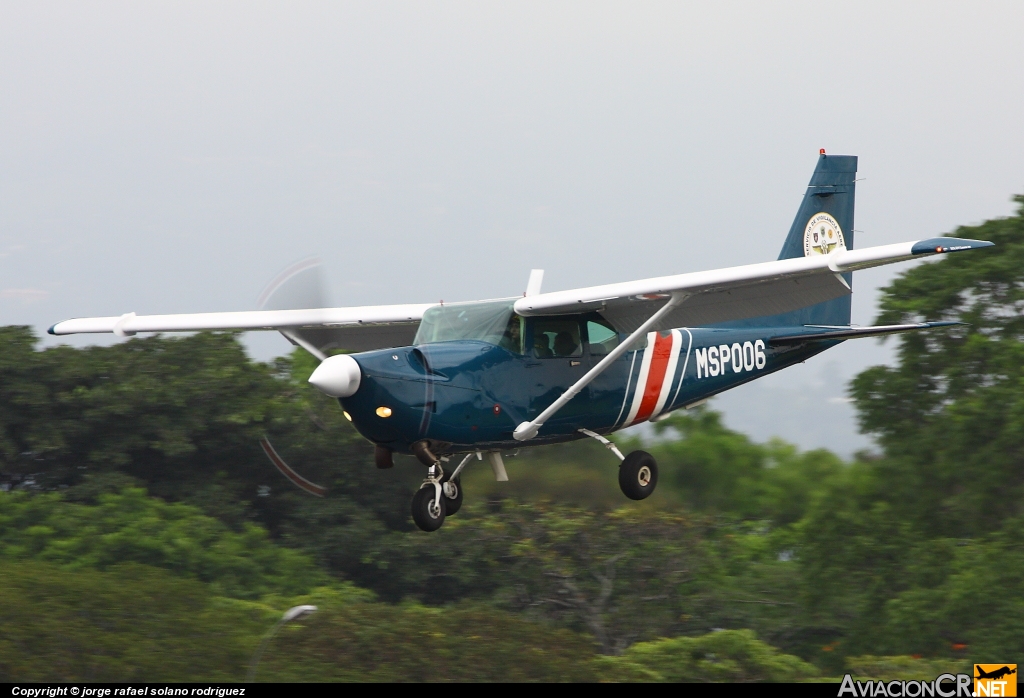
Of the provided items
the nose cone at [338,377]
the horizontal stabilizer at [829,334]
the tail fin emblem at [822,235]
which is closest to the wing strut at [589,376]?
the nose cone at [338,377]

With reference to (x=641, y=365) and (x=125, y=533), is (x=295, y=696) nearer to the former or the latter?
(x=641, y=365)

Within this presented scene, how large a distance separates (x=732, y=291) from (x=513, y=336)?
2.78 m

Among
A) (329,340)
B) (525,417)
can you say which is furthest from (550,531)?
(525,417)

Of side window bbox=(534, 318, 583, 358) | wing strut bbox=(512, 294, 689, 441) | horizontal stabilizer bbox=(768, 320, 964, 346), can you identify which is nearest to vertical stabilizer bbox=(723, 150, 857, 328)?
horizontal stabilizer bbox=(768, 320, 964, 346)

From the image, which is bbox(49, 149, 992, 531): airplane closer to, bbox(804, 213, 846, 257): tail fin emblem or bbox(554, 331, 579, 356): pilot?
bbox(554, 331, 579, 356): pilot

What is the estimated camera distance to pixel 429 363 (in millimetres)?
12719

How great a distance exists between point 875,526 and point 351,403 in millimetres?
16009

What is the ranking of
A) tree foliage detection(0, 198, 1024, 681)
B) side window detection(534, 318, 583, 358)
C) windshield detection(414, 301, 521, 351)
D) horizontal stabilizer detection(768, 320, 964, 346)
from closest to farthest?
windshield detection(414, 301, 521, 351), side window detection(534, 318, 583, 358), horizontal stabilizer detection(768, 320, 964, 346), tree foliage detection(0, 198, 1024, 681)

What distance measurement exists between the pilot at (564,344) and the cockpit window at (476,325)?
1.83 ft

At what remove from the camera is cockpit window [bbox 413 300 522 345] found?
13.4 m

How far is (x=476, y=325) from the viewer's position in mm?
13516

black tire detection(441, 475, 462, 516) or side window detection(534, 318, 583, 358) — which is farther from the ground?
side window detection(534, 318, 583, 358)

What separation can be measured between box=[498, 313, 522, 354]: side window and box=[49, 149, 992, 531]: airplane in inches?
0.5

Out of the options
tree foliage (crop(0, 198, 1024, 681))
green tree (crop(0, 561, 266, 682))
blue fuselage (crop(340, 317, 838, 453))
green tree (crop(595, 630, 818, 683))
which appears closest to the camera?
blue fuselage (crop(340, 317, 838, 453))
